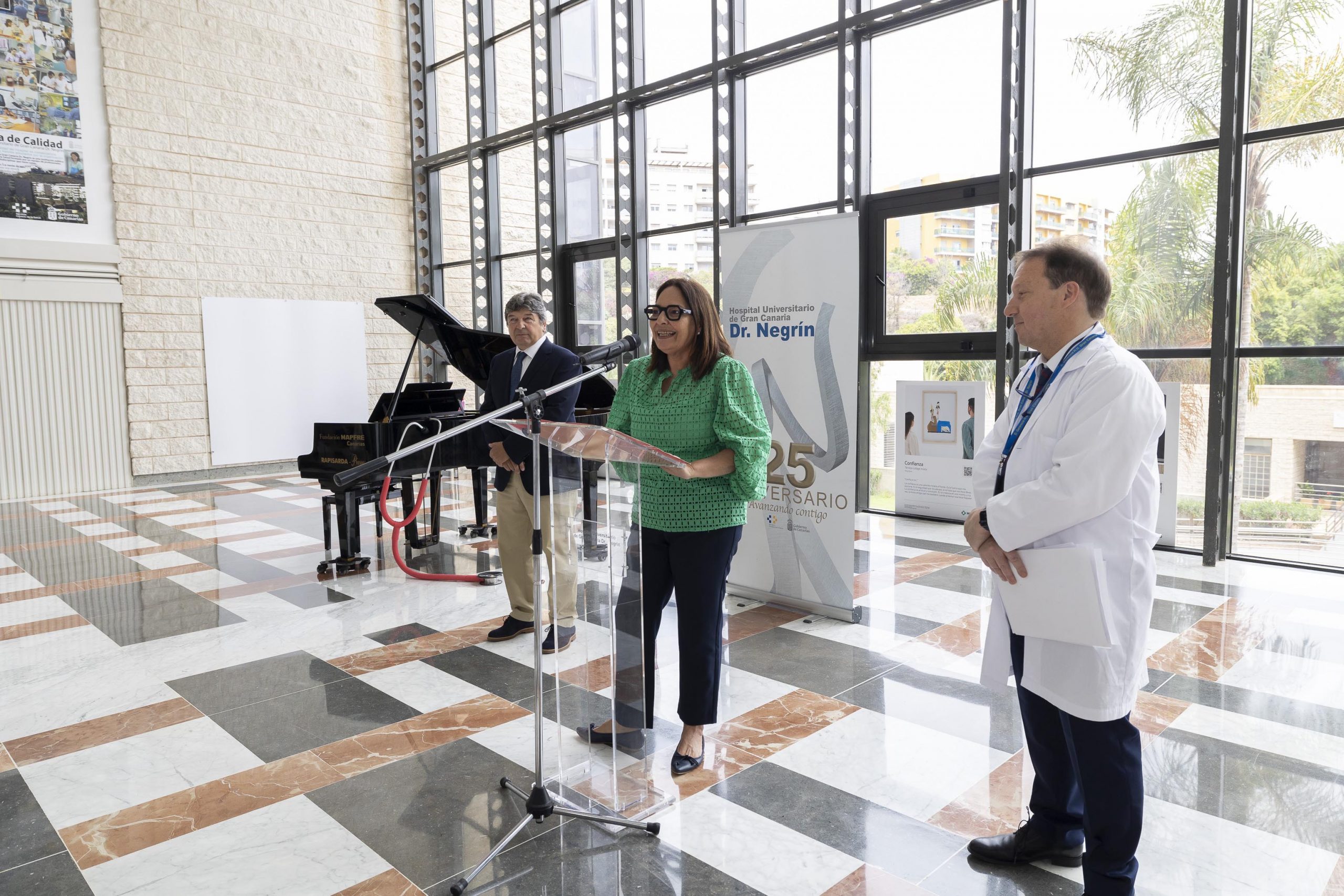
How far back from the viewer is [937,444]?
6824mm

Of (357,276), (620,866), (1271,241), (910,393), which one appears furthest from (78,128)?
(1271,241)

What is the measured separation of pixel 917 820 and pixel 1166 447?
4.21 meters

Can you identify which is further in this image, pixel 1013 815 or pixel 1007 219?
pixel 1007 219

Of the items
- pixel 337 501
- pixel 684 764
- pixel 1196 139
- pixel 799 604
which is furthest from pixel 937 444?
→ pixel 684 764

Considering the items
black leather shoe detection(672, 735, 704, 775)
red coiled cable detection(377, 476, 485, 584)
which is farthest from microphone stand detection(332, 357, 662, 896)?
red coiled cable detection(377, 476, 485, 584)

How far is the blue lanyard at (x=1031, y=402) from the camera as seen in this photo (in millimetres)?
1904

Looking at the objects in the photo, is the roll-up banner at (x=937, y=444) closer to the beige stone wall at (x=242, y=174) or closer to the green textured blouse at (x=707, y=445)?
the green textured blouse at (x=707, y=445)

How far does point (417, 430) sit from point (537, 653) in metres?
3.73

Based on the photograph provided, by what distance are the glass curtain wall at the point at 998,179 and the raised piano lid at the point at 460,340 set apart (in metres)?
2.51

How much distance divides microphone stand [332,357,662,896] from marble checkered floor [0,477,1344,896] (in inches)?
1.9

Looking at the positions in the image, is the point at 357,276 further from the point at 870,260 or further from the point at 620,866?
the point at 620,866

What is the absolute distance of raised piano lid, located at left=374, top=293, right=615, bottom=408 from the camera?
5.84m

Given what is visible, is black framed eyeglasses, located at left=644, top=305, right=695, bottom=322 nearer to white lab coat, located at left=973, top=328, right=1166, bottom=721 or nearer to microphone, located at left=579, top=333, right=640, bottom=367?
microphone, located at left=579, top=333, right=640, bottom=367

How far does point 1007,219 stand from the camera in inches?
242
